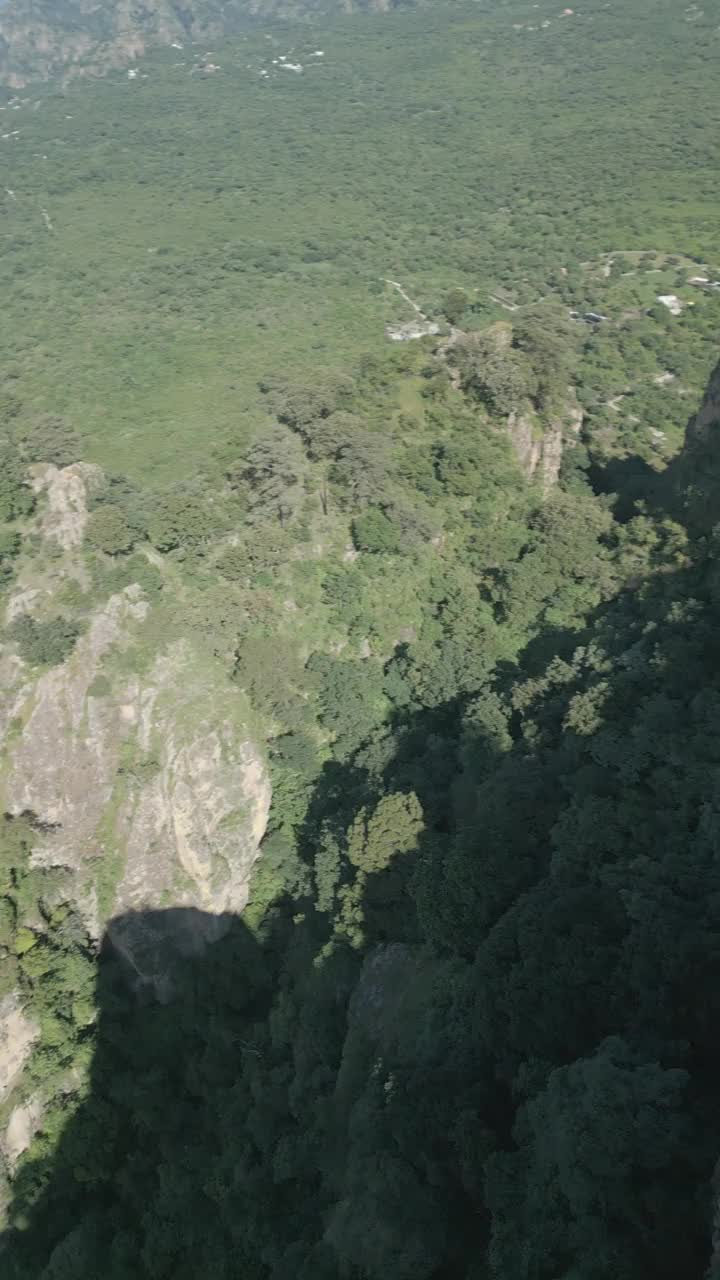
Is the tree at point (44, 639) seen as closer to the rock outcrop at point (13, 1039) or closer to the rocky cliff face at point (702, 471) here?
the rock outcrop at point (13, 1039)

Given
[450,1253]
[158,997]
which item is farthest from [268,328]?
[450,1253]

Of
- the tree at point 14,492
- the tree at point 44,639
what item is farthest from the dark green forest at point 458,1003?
the tree at point 14,492

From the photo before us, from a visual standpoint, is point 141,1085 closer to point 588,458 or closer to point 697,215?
point 588,458

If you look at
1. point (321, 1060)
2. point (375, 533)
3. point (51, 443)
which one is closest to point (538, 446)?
point (375, 533)

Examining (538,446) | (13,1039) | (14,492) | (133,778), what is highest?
(14,492)

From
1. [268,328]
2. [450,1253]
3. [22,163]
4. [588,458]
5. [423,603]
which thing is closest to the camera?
[450,1253]

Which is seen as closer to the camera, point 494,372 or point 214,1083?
point 214,1083

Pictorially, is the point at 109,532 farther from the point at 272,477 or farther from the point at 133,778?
the point at 133,778

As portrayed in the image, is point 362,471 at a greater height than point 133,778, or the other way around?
point 362,471
